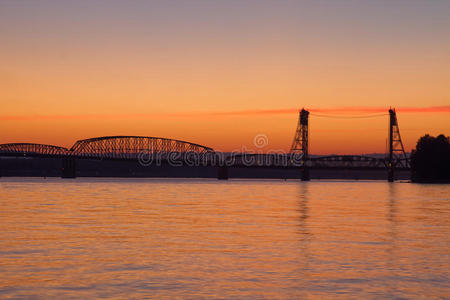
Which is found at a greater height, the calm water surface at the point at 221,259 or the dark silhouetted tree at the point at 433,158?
the dark silhouetted tree at the point at 433,158

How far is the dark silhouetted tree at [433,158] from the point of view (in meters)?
172

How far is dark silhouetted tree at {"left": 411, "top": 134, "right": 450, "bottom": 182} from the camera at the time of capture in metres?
172

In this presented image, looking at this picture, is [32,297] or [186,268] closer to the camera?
[32,297]

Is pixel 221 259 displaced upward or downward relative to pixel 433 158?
downward

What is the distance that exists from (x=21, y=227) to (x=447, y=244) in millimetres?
22735

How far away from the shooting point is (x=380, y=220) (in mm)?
→ 44281

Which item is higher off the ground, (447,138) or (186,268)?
(447,138)

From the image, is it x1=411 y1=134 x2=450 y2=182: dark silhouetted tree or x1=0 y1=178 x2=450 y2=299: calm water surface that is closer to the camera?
x1=0 y1=178 x2=450 y2=299: calm water surface

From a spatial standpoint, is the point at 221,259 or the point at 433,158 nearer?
the point at 221,259

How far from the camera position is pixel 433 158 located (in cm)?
17275

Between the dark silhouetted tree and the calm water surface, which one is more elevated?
the dark silhouetted tree

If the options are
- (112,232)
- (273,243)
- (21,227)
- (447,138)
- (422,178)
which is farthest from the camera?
(422,178)

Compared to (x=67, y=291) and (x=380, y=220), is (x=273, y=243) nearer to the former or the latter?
(x=67, y=291)

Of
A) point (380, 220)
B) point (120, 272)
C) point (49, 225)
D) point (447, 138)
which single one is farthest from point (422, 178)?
point (120, 272)
